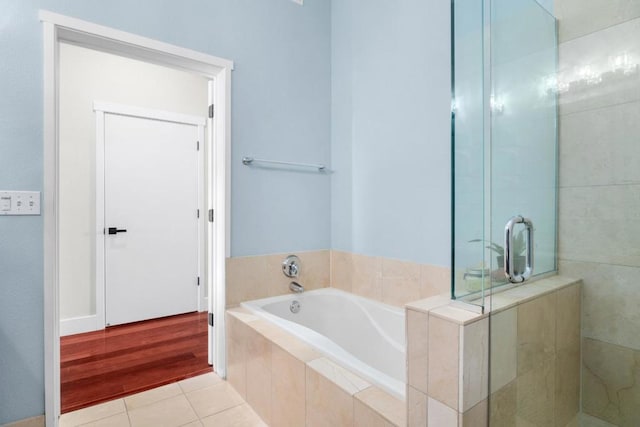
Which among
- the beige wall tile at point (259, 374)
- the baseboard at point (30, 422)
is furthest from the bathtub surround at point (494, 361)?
the baseboard at point (30, 422)

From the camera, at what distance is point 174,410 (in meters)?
1.81

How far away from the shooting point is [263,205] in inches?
92.3

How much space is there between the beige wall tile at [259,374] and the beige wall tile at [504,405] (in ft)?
3.32

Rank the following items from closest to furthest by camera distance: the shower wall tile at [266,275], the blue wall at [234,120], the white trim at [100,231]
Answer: the blue wall at [234,120], the shower wall tile at [266,275], the white trim at [100,231]

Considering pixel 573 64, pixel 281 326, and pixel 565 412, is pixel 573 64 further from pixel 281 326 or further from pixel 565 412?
pixel 281 326

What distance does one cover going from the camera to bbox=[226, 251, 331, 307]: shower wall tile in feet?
7.23

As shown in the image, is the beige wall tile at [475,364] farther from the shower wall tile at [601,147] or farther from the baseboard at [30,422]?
the baseboard at [30,422]

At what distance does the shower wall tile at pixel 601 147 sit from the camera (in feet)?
4.36


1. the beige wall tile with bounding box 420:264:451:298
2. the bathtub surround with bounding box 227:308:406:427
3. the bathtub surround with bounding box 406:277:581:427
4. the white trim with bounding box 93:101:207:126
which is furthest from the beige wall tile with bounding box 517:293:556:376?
the white trim with bounding box 93:101:207:126

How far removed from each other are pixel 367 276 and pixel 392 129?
0.99 meters

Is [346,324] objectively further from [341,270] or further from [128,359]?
[128,359]

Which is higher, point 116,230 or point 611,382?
point 116,230

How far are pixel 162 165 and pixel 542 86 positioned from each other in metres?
3.10

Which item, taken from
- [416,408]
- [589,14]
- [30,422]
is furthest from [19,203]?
[589,14]
